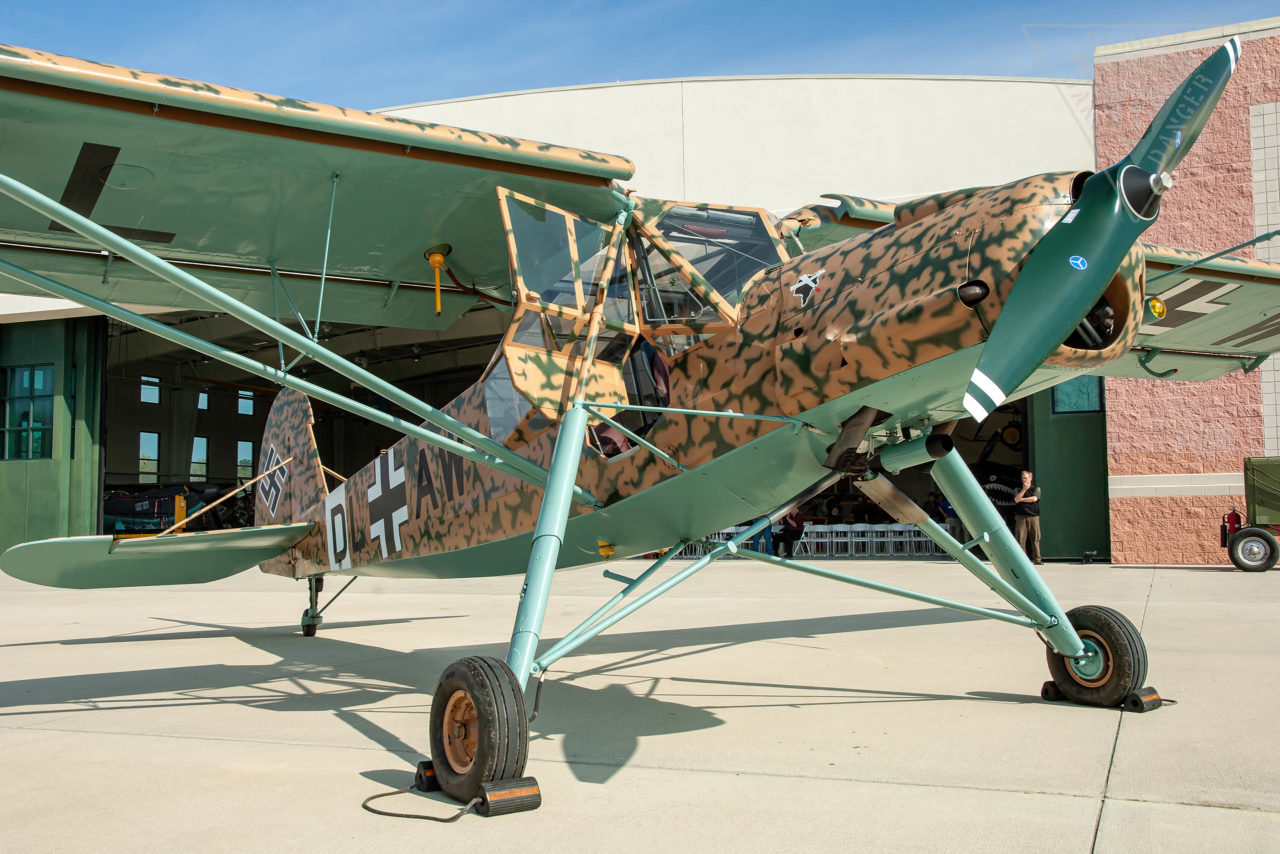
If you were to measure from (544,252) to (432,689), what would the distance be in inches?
109

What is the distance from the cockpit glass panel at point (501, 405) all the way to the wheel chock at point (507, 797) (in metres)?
2.32

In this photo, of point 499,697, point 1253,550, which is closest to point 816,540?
point 1253,550

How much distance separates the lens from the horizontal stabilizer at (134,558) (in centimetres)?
580

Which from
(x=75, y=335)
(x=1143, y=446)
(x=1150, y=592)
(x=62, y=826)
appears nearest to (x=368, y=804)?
(x=62, y=826)

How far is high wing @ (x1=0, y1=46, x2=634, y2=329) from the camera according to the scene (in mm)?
4109

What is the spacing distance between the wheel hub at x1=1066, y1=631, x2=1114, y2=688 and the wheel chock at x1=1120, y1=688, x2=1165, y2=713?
13 centimetres

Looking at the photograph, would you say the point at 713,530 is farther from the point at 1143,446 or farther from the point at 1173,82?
the point at 1173,82

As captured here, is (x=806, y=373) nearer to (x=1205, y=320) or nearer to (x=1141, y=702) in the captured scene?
(x=1141, y=702)

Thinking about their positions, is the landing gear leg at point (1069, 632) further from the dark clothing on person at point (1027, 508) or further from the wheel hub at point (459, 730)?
the dark clothing on person at point (1027, 508)

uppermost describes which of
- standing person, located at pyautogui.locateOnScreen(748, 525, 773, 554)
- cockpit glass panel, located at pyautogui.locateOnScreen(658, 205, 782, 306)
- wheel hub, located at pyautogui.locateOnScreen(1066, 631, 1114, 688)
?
cockpit glass panel, located at pyautogui.locateOnScreen(658, 205, 782, 306)

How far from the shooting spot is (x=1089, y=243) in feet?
9.54

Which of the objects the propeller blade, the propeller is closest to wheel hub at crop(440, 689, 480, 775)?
the propeller

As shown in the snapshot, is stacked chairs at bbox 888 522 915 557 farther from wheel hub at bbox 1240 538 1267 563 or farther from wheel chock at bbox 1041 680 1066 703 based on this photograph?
wheel chock at bbox 1041 680 1066 703

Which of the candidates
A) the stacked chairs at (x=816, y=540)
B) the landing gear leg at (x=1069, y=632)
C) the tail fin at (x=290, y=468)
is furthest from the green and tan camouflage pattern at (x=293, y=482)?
the stacked chairs at (x=816, y=540)
